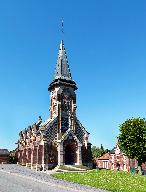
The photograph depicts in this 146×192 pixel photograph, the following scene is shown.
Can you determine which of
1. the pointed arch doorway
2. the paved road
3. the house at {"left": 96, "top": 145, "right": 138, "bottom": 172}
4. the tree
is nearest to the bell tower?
the pointed arch doorway

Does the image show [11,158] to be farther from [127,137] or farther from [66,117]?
[127,137]

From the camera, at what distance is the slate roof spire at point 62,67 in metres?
58.2

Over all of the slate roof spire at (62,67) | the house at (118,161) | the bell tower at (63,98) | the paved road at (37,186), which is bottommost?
the house at (118,161)

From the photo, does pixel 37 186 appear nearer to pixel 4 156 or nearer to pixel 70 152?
pixel 70 152

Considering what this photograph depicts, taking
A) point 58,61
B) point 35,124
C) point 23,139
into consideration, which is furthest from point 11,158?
point 58,61

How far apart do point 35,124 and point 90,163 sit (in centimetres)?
1453

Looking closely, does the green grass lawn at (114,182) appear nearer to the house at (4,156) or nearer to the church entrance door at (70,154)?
the church entrance door at (70,154)

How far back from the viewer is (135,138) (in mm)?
49906

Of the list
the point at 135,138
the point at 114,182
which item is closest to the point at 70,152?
the point at 135,138

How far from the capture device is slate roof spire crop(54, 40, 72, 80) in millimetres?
58250

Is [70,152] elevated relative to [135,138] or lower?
lower

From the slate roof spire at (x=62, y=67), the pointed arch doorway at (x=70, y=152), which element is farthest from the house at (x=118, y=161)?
the slate roof spire at (x=62, y=67)

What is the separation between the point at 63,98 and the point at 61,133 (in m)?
7.29

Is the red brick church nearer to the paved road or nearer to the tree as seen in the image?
the tree
